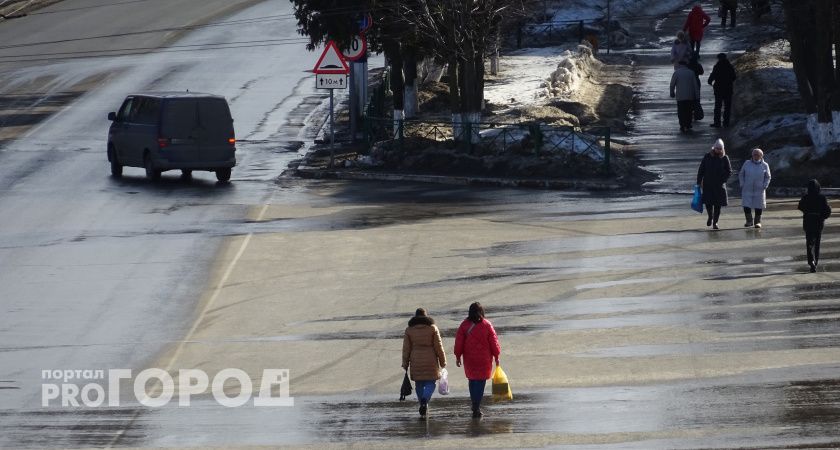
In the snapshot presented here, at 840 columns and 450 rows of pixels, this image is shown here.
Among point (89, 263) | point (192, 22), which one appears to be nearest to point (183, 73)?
point (192, 22)

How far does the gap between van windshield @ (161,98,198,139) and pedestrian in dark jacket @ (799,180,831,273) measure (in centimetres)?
1405

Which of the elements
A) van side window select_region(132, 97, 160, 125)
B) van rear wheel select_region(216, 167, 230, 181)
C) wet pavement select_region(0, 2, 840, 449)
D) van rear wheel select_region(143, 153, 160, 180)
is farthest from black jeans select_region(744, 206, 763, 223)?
van side window select_region(132, 97, 160, 125)

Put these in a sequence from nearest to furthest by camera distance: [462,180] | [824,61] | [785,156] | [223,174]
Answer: [785,156] → [824,61] → [462,180] → [223,174]

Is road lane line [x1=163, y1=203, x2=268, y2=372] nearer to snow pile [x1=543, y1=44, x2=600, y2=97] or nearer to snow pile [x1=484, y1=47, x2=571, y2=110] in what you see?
snow pile [x1=484, y1=47, x2=571, y2=110]

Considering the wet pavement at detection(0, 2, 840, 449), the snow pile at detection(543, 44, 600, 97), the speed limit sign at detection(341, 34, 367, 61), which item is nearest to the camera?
the wet pavement at detection(0, 2, 840, 449)

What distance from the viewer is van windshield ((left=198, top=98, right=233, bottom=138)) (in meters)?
29.2

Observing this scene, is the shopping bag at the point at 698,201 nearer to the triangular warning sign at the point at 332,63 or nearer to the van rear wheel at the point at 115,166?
the triangular warning sign at the point at 332,63

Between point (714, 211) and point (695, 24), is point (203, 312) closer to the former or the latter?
point (714, 211)

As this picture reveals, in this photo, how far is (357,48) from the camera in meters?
33.7

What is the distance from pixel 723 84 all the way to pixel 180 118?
12326mm

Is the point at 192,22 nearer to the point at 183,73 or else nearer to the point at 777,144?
the point at 183,73

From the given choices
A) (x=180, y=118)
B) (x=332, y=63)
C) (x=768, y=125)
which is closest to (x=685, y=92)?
(x=768, y=125)

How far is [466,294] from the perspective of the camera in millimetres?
18344

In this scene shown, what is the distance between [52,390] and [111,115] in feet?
56.5
